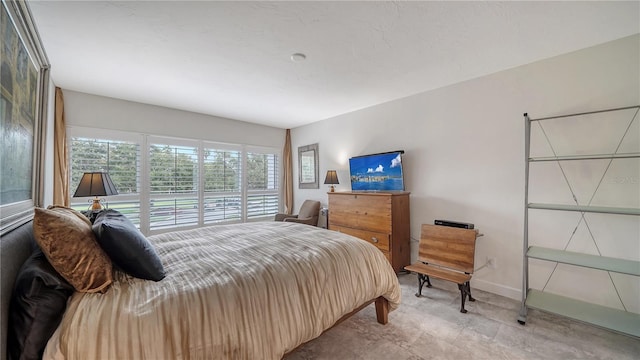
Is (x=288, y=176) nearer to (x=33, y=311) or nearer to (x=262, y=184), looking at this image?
(x=262, y=184)

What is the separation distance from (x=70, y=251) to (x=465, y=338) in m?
2.63

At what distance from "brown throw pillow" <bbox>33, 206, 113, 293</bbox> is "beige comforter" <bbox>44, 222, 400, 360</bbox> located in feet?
0.22

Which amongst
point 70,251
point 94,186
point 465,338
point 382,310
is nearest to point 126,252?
point 70,251

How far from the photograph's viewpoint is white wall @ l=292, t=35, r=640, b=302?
2.18m

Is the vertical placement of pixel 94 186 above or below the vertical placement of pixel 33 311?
above

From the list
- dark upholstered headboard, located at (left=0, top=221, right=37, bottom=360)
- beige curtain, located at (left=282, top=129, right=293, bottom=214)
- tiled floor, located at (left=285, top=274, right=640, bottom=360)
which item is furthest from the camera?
beige curtain, located at (left=282, top=129, right=293, bottom=214)

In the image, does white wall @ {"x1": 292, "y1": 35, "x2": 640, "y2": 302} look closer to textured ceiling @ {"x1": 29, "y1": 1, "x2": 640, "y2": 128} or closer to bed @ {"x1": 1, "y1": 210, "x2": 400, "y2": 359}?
textured ceiling @ {"x1": 29, "y1": 1, "x2": 640, "y2": 128}

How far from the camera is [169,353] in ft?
3.37

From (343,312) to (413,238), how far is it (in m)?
2.08

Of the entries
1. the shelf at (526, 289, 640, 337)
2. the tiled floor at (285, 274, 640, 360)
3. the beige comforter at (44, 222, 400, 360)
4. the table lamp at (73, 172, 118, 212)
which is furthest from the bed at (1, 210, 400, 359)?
the shelf at (526, 289, 640, 337)

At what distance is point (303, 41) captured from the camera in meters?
2.11

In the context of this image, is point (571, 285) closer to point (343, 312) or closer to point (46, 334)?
point (343, 312)

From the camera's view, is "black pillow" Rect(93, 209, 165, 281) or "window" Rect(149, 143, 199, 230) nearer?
"black pillow" Rect(93, 209, 165, 281)

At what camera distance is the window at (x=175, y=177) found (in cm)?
337
